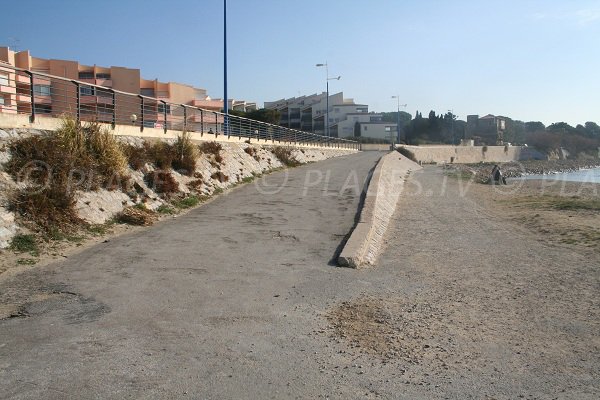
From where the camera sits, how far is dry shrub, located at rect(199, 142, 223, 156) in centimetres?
1876

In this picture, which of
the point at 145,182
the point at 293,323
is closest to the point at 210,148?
the point at 145,182

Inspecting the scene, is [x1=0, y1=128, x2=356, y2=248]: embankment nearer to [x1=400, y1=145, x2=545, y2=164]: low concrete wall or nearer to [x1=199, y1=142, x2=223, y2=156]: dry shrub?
[x1=199, y1=142, x2=223, y2=156]: dry shrub

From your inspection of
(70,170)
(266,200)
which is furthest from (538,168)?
(70,170)

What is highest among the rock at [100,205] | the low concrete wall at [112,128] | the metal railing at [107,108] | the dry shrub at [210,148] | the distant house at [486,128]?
the distant house at [486,128]

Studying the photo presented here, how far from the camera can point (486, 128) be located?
428 ft

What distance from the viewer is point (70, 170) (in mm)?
10172

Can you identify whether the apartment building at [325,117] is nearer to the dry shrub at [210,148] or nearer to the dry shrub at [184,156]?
the dry shrub at [210,148]

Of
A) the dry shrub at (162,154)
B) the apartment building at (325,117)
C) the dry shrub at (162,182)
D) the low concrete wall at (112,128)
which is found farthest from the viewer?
the apartment building at (325,117)

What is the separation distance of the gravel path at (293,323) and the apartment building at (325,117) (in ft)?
341

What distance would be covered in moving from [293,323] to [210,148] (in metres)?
14.2

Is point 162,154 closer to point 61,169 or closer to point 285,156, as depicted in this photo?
point 61,169

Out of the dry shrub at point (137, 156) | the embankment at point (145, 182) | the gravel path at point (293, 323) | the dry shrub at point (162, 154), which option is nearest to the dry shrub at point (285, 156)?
the embankment at point (145, 182)

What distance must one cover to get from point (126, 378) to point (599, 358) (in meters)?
4.56

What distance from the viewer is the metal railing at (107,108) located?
1187 cm
